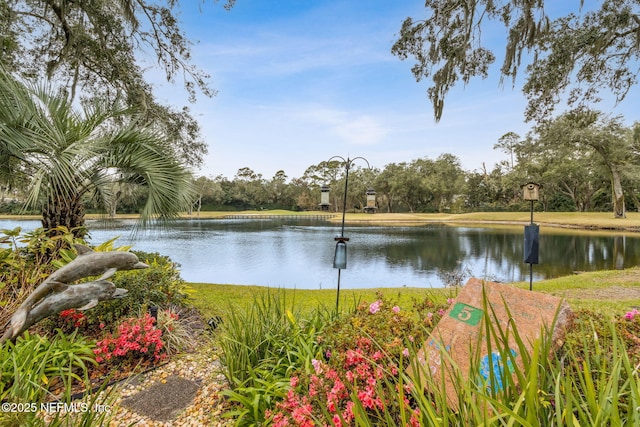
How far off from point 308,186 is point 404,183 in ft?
55.5

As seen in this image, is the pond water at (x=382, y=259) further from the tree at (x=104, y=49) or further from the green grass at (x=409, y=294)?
the tree at (x=104, y=49)

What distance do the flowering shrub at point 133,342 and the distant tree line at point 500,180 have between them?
10542mm

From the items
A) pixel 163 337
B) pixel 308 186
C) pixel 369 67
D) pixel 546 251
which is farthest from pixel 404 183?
pixel 163 337

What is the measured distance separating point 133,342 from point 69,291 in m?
0.61

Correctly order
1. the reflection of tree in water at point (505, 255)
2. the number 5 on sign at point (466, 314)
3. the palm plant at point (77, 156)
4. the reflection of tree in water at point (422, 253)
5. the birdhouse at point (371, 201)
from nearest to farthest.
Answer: the number 5 on sign at point (466, 314)
the palm plant at point (77, 156)
the birdhouse at point (371, 201)
the reflection of tree in water at point (505, 255)
the reflection of tree in water at point (422, 253)

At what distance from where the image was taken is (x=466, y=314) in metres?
1.91

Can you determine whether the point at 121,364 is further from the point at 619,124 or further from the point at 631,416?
the point at 619,124

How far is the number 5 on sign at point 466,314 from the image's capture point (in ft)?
6.14

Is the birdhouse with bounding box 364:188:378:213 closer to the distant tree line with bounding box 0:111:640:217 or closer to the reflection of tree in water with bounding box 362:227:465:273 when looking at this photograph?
the reflection of tree in water with bounding box 362:227:465:273

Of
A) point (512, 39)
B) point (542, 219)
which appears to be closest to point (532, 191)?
point (512, 39)

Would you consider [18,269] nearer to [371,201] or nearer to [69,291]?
[69,291]

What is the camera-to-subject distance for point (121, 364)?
8.11ft

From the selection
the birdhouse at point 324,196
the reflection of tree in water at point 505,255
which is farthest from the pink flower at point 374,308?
the reflection of tree in water at point 505,255

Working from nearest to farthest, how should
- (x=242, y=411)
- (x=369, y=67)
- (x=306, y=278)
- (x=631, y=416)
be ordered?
(x=631, y=416) < (x=242, y=411) < (x=306, y=278) < (x=369, y=67)
